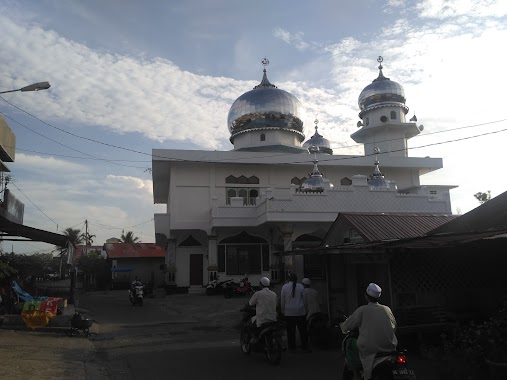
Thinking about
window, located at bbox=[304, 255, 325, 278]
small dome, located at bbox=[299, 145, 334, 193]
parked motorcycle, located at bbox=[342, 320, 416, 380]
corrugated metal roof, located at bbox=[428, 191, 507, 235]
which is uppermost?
small dome, located at bbox=[299, 145, 334, 193]

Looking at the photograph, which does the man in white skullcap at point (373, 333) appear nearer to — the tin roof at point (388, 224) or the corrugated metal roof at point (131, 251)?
the tin roof at point (388, 224)

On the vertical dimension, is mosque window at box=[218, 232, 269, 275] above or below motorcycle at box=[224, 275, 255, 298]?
above

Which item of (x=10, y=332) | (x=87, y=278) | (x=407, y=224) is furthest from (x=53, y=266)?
(x=407, y=224)

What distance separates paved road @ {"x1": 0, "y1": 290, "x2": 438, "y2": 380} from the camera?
6359 millimetres

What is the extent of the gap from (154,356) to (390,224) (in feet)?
18.3

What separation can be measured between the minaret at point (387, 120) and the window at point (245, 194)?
10269 mm

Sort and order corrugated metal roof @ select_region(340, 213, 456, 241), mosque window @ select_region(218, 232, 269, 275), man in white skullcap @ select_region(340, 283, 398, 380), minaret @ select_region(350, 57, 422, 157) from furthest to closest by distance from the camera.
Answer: minaret @ select_region(350, 57, 422, 157)
mosque window @ select_region(218, 232, 269, 275)
corrugated metal roof @ select_region(340, 213, 456, 241)
man in white skullcap @ select_region(340, 283, 398, 380)

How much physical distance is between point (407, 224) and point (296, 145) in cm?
1884

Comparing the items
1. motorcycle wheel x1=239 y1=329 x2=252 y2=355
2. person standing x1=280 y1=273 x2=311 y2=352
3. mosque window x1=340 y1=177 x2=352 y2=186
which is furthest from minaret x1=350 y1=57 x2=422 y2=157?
motorcycle wheel x1=239 y1=329 x2=252 y2=355

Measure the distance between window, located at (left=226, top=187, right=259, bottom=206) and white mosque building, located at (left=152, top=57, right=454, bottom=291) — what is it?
5 centimetres

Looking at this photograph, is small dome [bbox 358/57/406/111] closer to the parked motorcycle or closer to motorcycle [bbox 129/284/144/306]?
motorcycle [bbox 129/284/144/306]

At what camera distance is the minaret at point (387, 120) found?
30.4 metres

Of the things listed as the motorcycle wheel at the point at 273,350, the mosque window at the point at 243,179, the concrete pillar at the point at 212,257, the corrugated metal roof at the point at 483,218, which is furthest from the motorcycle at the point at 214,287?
the motorcycle wheel at the point at 273,350

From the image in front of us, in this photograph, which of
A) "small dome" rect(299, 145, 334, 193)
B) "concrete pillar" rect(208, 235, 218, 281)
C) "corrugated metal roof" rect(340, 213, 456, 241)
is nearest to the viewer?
"corrugated metal roof" rect(340, 213, 456, 241)
